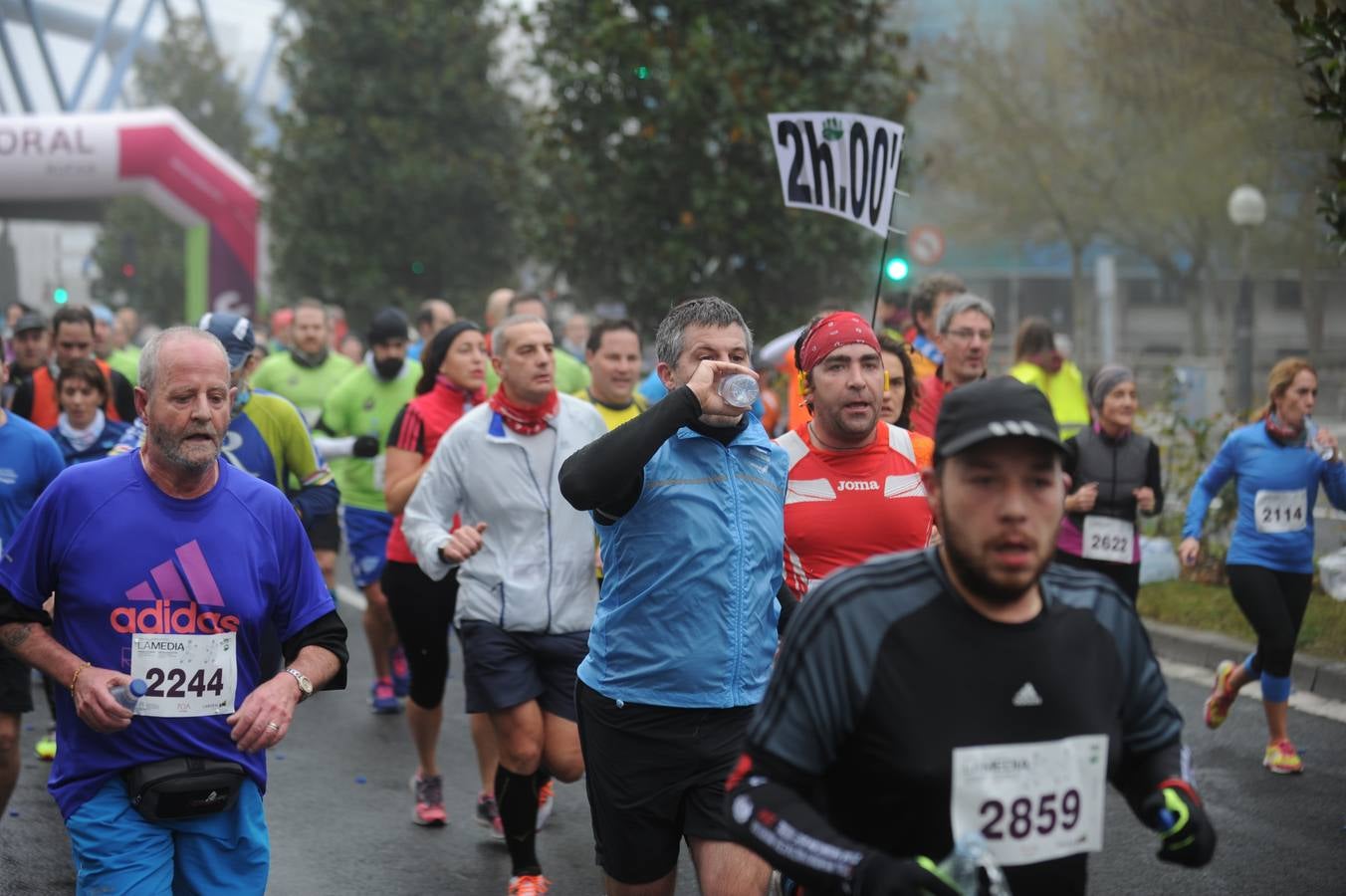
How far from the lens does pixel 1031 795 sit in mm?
2625

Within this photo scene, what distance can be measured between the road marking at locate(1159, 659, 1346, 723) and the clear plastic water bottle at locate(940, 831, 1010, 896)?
6.05 m

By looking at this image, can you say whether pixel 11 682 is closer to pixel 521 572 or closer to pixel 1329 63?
pixel 521 572

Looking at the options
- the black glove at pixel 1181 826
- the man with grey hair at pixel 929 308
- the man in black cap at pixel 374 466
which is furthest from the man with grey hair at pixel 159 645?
the man with grey hair at pixel 929 308

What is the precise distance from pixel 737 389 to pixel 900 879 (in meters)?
1.85

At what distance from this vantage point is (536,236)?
16.5m

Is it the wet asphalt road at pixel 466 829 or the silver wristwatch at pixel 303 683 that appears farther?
the wet asphalt road at pixel 466 829

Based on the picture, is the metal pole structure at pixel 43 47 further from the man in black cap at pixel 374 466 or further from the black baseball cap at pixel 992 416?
the black baseball cap at pixel 992 416

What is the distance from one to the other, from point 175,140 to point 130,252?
7.82 m

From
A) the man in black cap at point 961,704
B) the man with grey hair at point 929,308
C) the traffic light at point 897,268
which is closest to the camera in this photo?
the man in black cap at point 961,704

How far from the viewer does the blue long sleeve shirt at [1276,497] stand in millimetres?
7754

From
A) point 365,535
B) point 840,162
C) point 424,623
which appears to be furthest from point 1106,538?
point 365,535

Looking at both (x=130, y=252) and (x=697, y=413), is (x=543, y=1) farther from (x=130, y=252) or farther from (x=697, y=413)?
(x=130, y=252)

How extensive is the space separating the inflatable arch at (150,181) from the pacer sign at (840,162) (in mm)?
20523

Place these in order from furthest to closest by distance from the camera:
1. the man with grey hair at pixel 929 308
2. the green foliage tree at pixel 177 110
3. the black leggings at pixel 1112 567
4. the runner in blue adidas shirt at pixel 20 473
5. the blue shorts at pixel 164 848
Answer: the green foliage tree at pixel 177 110 → the man with grey hair at pixel 929 308 → the black leggings at pixel 1112 567 → the runner in blue adidas shirt at pixel 20 473 → the blue shorts at pixel 164 848
